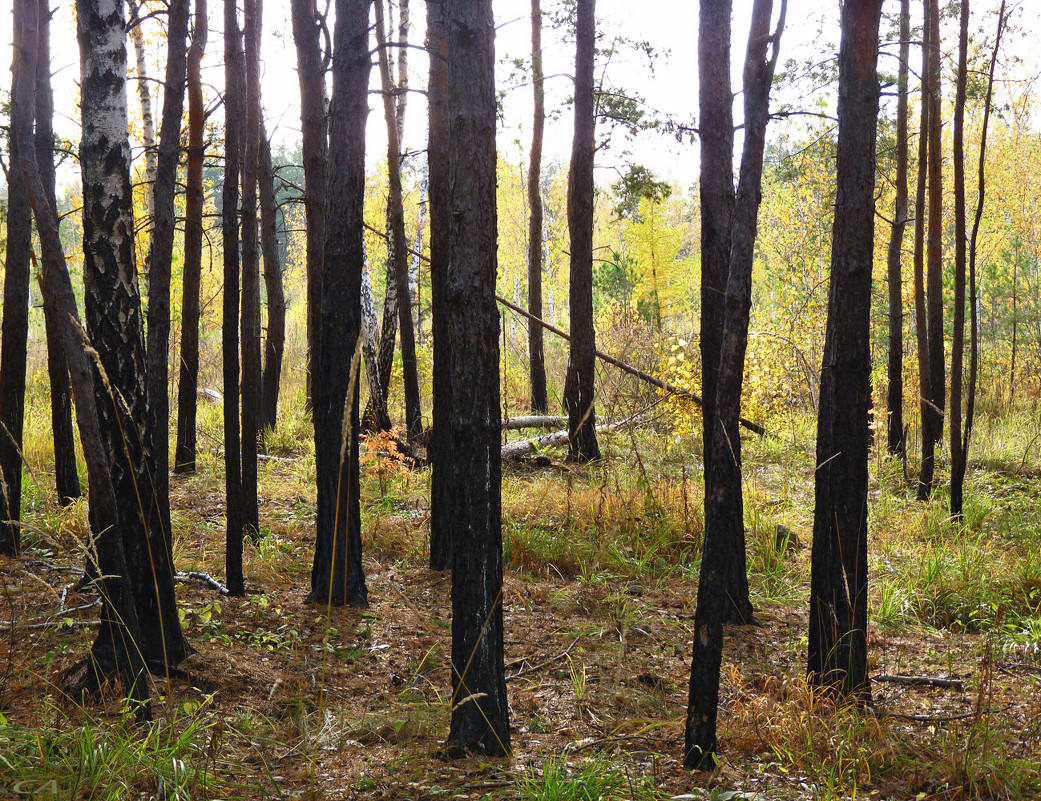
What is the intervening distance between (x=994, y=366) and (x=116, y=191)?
20433 millimetres

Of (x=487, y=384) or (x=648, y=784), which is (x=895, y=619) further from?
(x=487, y=384)

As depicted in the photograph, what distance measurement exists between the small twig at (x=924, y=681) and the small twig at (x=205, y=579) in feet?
14.2

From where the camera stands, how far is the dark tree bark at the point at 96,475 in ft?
9.06

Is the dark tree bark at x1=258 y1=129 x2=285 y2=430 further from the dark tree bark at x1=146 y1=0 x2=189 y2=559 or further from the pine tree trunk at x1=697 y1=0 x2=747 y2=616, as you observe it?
the pine tree trunk at x1=697 y1=0 x2=747 y2=616

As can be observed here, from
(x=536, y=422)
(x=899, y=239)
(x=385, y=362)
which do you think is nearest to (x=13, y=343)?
(x=385, y=362)

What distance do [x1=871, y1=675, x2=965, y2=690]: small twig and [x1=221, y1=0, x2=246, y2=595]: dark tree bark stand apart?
4202 mm

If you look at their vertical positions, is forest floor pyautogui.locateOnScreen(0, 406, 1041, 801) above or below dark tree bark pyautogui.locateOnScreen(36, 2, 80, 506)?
below

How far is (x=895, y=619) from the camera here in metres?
5.07

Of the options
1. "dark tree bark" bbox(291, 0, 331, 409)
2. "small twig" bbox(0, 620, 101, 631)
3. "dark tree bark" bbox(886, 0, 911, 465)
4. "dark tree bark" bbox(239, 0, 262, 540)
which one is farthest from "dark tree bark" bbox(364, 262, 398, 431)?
"dark tree bark" bbox(886, 0, 911, 465)

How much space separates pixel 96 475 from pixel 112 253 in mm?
1061

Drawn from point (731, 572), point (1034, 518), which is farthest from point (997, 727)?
point (1034, 518)

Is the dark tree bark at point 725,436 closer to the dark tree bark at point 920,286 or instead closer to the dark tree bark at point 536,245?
the dark tree bark at point 920,286

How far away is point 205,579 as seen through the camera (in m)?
5.05

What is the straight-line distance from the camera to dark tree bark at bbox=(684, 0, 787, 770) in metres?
2.84
